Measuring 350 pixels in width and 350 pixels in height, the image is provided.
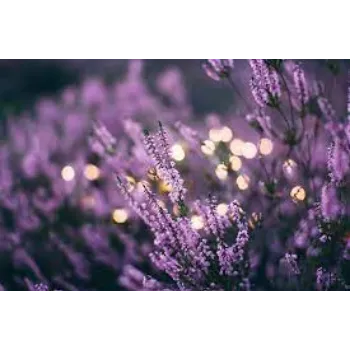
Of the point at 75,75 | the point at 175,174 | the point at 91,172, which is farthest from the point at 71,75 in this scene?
the point at 175,174

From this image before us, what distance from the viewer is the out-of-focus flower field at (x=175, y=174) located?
12.2ft

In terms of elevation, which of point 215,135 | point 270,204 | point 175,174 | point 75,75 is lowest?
point 270,204

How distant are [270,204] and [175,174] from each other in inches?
31.4

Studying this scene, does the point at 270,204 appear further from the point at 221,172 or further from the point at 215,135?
the point at 215,135

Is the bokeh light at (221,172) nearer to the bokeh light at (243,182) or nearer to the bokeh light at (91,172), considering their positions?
the bokeh light at (243,182)

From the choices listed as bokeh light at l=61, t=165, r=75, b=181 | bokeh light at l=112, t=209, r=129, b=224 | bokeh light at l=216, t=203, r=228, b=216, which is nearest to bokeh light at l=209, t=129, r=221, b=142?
bokeh light at l=216, t=203, r=228, b=216

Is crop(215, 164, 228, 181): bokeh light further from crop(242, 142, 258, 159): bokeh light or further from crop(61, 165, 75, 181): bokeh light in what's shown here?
crop(61, 165, 75, 181): bokeh light

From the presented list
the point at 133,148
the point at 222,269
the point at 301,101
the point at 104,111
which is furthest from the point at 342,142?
the point at 104,111

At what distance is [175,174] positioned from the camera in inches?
141

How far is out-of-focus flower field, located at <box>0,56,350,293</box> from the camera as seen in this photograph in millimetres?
3711

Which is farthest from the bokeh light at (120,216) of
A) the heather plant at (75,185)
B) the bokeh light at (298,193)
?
the bokeh light at (298,193)
